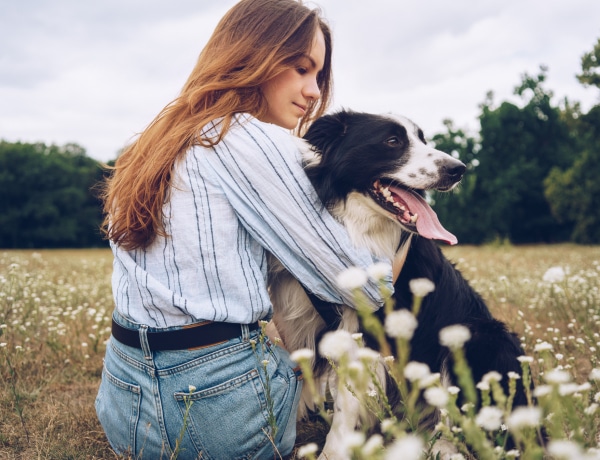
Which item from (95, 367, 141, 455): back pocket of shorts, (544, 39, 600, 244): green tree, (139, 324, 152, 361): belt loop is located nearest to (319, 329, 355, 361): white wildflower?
(139, 324, 152, 361): belt loop

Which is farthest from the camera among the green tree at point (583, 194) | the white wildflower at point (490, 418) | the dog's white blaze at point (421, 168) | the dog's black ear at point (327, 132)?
the green tree at point (583, 194)

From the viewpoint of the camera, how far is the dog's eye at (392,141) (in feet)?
9.46

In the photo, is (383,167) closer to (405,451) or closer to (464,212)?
(405,451)

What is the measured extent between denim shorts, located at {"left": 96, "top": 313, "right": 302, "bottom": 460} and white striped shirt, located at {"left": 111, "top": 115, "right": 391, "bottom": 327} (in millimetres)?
134

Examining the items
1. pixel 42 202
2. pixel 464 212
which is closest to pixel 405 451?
pixel 464 212

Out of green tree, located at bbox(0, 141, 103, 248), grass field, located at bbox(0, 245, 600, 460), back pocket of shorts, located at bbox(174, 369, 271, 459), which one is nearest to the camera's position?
back pocket of shorts, located at bbox(174, 369, 271, 459)

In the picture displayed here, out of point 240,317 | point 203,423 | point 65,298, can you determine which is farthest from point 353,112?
point 65,298

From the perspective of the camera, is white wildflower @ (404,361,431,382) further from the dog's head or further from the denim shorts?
the dog's head

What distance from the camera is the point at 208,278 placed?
2.17 metres

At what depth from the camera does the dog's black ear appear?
2875 millimetres

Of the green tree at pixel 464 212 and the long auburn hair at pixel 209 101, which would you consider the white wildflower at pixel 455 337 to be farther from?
the green tree at pixel 464 212

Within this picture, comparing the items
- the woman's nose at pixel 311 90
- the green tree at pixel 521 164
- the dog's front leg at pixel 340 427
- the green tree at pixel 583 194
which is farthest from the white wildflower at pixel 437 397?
the green tree at pixel 521 164

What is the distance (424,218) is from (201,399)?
4.35 ft

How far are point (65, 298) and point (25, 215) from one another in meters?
40.1
